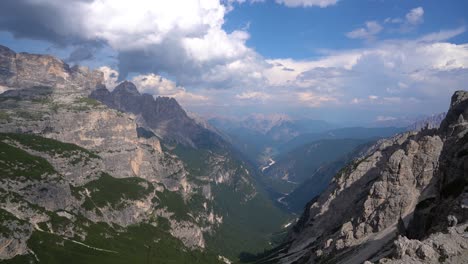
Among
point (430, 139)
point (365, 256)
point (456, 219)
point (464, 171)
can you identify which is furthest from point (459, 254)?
point (430, 139)

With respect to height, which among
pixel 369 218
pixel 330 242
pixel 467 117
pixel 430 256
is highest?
pixel 467 117

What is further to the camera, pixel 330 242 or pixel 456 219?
pixel 330 242

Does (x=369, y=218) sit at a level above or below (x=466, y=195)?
below

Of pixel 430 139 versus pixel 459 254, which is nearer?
pixel 459 254

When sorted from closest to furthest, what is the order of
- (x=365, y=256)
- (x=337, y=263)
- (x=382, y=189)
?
1. (x=365, y=256)
2. (x=337, y=263)
3. (x=382, y=189)

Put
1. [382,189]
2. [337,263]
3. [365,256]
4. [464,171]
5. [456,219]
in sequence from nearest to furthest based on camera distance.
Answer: [456,219] → [464,171] → [365,256] → [337,263] → [382,189]

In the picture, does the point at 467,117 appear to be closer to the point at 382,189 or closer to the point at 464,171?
the point at 382,189

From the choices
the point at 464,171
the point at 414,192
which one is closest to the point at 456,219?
the point at 464,171

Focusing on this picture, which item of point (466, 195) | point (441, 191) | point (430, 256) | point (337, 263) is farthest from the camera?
point (337, 263)

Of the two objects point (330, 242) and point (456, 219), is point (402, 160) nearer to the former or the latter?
point (330, 242)
